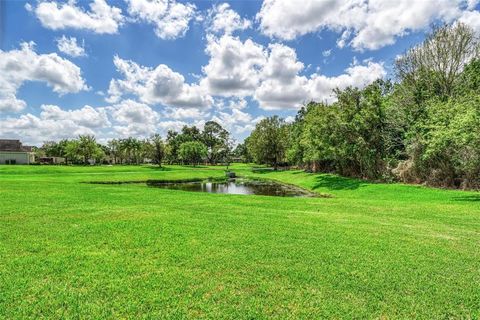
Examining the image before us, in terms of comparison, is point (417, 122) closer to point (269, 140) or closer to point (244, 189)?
point (244, 189)

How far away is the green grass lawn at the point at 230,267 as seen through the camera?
555 centimetres

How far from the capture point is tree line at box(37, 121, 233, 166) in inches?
3893

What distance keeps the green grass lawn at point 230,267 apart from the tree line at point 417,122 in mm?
16941

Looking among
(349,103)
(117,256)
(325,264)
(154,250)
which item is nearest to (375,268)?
(325,264)

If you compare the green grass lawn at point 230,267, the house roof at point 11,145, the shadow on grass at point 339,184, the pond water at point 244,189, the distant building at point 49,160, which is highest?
the house roof at point 11,145

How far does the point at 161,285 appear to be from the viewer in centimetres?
627

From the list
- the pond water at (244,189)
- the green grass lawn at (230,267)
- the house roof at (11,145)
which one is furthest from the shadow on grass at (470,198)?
the house roof at (11,145)

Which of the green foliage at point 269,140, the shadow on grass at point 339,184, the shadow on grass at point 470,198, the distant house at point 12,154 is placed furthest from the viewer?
the distant house at point 12,154

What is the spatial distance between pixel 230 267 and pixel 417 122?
32.1 meters

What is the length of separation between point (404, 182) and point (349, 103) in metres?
13.5

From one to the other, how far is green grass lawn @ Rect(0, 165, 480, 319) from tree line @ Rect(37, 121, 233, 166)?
81344 millimetres

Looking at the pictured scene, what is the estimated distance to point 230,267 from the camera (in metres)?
7.34

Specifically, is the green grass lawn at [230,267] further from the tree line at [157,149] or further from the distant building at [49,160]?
the distant building at [49,160]

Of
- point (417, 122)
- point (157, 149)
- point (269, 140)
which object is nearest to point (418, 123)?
point (417, 122)
